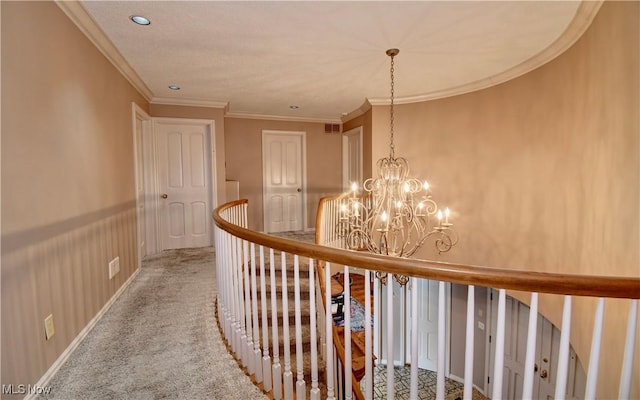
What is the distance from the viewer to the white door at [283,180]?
20.3 ft

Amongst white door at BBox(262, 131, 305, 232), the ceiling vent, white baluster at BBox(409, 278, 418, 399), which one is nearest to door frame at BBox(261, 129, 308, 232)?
white door at BBox(262, 131, 305, 232)

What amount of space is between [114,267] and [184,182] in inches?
85.4

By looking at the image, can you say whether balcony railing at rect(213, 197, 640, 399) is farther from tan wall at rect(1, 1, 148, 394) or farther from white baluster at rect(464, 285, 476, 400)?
tan wall at rect(1, 1, 148, 394)

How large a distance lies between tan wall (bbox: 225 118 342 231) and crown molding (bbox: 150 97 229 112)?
102cm

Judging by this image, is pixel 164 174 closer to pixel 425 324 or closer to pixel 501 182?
pixel 501 182

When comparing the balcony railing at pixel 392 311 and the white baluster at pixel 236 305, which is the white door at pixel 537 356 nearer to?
the balcony railing at pixel 392 311

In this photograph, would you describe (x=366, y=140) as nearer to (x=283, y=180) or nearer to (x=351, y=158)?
(x=351, y=158)

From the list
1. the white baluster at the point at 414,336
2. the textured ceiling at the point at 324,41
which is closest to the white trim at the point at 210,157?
the textured ceiling at the point at 324,41

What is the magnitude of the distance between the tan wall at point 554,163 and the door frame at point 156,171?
2608 millimetres

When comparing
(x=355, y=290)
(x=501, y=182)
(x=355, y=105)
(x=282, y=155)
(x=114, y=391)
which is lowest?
(x=355, y=290)

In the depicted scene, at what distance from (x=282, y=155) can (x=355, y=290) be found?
306 centimetres

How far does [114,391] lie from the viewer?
1.75 metres

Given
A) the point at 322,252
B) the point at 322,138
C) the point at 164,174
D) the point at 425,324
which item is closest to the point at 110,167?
the point at 164,174

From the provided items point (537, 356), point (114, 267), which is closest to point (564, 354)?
point (114, 267)
